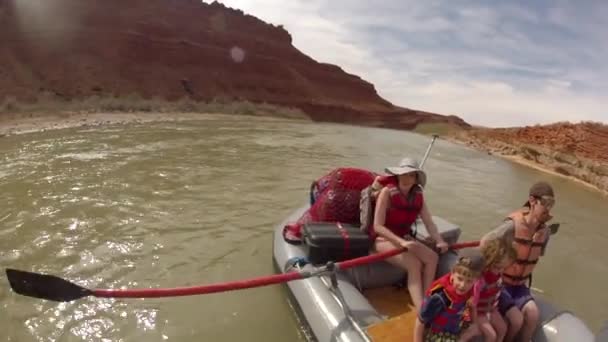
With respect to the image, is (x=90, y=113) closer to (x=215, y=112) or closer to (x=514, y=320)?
(x=215, y=112)

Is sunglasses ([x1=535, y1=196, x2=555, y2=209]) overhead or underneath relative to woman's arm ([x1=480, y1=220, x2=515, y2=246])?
overhead

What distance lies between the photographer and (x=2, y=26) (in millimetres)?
26453

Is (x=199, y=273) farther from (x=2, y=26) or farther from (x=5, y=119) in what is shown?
(x=2, y=26)

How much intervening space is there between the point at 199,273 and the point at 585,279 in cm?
500

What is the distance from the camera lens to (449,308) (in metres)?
2.42

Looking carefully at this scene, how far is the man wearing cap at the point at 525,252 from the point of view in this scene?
9.34 feet

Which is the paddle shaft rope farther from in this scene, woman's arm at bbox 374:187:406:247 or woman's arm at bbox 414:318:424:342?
woman's arm at bbox 414:318:424:342

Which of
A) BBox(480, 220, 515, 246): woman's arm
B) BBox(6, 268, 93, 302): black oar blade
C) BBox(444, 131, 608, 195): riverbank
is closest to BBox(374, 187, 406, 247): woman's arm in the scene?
BBox(480, 220, 515, 246): woman's arm

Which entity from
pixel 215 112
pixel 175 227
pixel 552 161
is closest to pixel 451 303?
pixel 175 227

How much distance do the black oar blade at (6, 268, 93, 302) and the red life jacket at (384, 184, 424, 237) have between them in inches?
89.4

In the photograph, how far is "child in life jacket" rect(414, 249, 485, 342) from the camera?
88.4 inches

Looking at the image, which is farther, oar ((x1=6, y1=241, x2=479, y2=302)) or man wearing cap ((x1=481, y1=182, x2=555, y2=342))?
man wearing cap ((x1=481, y1=182, x2=555, y2=342))

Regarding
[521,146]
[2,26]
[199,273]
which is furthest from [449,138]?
[2,26]

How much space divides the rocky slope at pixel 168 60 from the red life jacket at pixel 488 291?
21485 mm
